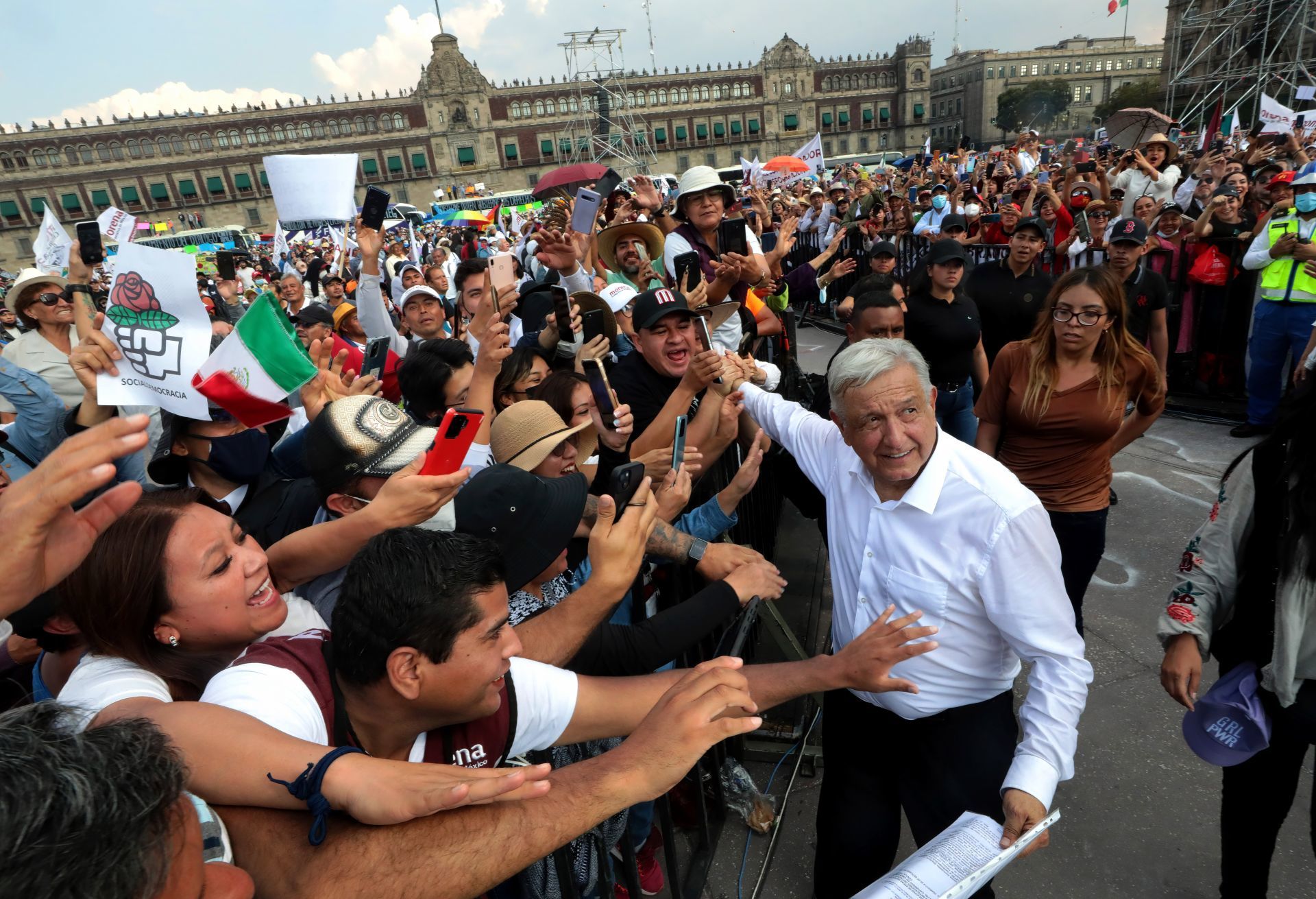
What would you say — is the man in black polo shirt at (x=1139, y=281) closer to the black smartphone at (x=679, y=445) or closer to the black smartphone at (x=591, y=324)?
the black smartphone at (x=591, y=324)

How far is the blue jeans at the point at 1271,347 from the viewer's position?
5172 millimetres

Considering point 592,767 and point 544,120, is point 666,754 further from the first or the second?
point 544,120

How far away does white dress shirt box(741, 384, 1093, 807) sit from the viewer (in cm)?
173

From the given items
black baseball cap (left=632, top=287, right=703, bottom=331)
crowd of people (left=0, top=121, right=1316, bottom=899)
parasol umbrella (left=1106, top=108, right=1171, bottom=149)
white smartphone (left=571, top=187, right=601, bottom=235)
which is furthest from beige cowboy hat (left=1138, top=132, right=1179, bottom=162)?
black baseball cap (left=632, top=287, right=703, bottom=331)

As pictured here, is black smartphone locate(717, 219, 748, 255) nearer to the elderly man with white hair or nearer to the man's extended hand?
the elderly man with white hair

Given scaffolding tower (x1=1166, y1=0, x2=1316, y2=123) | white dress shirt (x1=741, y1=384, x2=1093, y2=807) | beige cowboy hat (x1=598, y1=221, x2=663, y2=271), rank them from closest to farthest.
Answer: white dress shirt (x1=741, y1=384, x2=1093, y2=807) < beige cowboy hat (x1=598, y1=221, x2=663, y2=271) < scaffolding tower (x1=1166, y1=0, x2=1316, y2=123)

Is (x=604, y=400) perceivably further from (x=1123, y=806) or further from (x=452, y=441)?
(x=1123, y=806)

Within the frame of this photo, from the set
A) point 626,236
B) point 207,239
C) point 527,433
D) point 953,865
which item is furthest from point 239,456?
point 207,239

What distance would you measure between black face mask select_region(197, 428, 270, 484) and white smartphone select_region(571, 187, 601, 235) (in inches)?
127

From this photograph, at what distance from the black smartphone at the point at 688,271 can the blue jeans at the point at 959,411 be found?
1902 mm

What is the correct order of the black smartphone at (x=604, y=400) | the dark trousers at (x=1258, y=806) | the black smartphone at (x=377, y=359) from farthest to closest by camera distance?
the black smartphone at (x=377, y=359)
the black smartphone at (x=604, y=400)
the dark trousers at (x=1258, y=806)

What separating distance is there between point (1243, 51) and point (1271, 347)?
3996 centimetres

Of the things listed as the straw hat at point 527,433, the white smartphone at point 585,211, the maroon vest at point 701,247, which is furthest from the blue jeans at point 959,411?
the straw hat at point 527,433

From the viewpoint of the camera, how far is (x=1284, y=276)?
5.21 m
